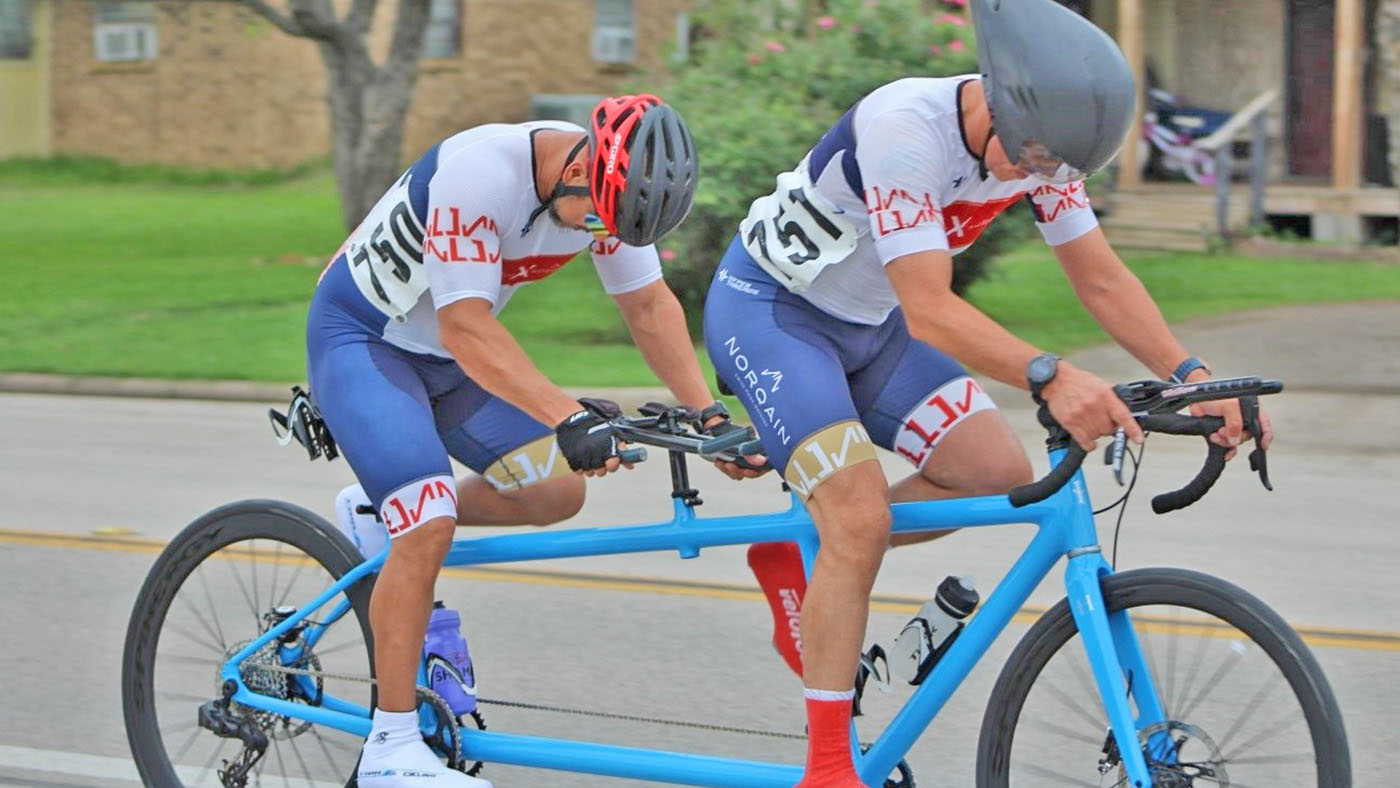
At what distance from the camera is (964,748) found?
525 cm

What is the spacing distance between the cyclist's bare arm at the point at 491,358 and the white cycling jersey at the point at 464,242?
4 cm

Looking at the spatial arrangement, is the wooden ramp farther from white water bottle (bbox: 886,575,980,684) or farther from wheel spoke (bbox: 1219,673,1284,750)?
wheel spoke (bbox: 1219,673,1284,750)

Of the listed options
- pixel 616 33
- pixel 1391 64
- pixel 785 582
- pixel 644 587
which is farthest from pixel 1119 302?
pixel 616 33

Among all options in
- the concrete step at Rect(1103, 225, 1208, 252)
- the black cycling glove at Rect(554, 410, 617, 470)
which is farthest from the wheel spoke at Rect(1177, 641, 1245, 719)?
the concrete step at Rect(1103, 225, 1208, 252)

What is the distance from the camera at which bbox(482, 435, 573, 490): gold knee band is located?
15.3ft

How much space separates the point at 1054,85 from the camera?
373cm

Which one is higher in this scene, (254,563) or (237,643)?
(254,563)

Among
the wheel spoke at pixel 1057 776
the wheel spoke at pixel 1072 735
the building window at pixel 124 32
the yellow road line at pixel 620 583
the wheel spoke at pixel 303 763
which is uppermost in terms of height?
the wheel spoke at pixel 1072 735

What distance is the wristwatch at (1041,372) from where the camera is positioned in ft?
12.0

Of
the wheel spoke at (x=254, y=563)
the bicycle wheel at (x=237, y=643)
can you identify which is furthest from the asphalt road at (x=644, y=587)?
the wheel spoke at (x=254, y=563)

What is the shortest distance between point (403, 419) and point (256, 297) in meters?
13.5

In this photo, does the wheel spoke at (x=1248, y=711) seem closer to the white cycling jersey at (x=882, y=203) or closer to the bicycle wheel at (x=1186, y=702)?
the bicycle wheel at (x=1186, y=702)

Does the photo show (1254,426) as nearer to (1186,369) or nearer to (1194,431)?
(1194,431)

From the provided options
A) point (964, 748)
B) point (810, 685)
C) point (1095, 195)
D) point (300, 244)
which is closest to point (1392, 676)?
point (964, 748)
